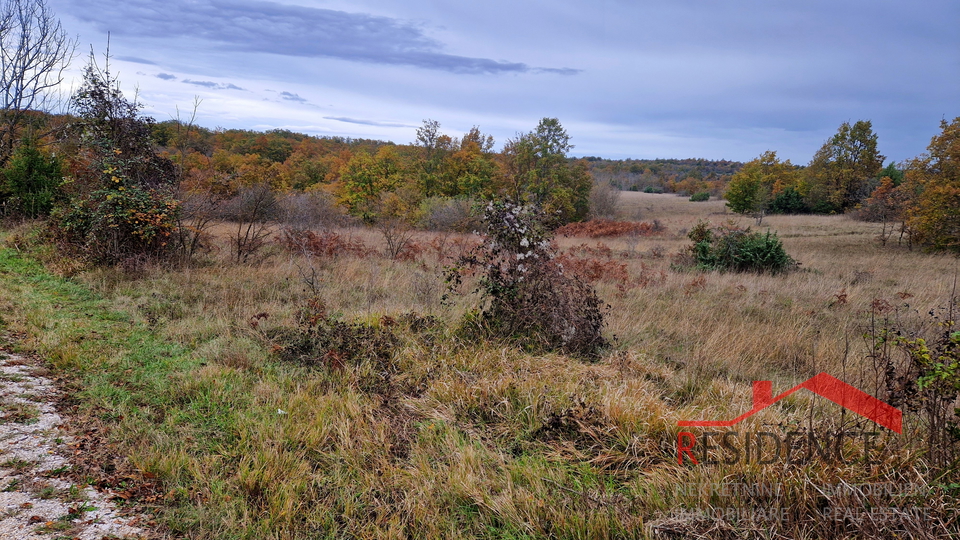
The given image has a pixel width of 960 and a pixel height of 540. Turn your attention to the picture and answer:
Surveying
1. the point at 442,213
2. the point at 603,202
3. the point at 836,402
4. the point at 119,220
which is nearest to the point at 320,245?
the point at 119,220

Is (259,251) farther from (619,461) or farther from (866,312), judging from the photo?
(866,312)

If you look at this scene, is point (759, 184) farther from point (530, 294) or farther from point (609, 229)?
point (530, 294)

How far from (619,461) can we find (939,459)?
5.39ft

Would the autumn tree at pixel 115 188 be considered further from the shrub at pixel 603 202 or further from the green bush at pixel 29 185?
the shrub at pixel 603 202

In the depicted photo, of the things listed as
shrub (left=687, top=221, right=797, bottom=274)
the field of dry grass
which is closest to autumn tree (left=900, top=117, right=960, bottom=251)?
shrub (left=687, top=221, right=797, bottom=274)

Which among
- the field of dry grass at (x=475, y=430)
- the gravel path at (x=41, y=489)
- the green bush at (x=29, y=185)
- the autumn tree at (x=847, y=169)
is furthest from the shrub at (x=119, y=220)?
the autumn tree at (x=847, y=169)

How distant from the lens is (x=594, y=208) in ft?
121

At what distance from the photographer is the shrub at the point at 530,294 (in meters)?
5.26

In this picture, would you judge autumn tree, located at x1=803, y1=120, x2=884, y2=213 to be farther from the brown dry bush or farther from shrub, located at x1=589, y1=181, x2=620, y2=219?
the brown dry bush

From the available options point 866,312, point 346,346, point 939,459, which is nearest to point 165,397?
point 346,346

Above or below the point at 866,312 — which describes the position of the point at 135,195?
above

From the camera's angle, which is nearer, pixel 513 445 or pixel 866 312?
pixel 513 445

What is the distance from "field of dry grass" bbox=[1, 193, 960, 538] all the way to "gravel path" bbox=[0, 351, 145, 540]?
0.31 m

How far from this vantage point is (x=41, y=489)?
9.14 ft
